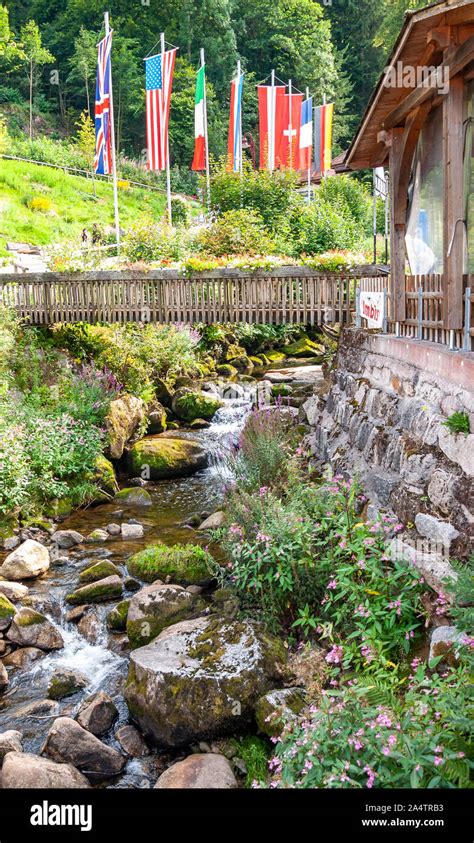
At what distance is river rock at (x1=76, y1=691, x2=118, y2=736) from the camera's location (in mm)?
6176

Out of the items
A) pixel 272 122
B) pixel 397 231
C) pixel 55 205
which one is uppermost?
pixel 272 122

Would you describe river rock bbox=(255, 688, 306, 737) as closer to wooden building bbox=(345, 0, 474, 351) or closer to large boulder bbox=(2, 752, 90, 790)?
large boulder bbox=(2, 752, 90, 790)

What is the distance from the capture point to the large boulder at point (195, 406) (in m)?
A: 16.3

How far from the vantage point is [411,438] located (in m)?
7.11

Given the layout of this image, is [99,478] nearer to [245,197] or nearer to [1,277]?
[1,277]

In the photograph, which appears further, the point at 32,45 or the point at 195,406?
the point at 32,45

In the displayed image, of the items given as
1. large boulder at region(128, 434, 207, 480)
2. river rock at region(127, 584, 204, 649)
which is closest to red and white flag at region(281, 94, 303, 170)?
large boulder at region(128, 434, 207, 480)

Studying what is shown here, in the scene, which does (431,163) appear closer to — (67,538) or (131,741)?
(67,538)

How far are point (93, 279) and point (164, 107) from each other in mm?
7934

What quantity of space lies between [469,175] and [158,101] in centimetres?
1533

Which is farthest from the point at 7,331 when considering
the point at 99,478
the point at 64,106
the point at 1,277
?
the point at 64,106

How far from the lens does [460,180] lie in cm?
704

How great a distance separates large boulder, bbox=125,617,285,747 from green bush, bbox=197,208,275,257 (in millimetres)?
13718


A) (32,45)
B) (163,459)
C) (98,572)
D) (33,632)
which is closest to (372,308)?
(163,459)
